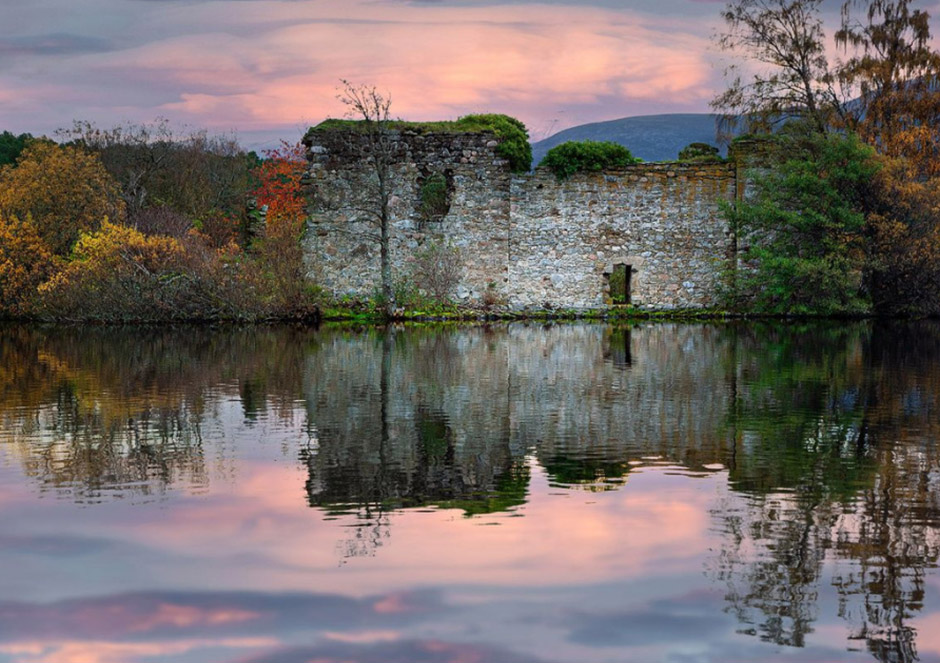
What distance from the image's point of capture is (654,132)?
94500 mm

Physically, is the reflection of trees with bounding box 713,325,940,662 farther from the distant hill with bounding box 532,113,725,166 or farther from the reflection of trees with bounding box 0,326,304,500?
the distant hill with bounding box 532,113,725,166

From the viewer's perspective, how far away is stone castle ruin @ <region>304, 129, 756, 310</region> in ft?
97.7

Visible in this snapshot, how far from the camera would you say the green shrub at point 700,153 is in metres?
30.7

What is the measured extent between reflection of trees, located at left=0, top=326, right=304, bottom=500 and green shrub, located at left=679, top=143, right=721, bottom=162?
1399 cm

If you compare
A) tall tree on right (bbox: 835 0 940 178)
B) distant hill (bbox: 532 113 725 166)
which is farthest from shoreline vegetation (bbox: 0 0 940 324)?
distant hill (bbox: 532 113 725 166)

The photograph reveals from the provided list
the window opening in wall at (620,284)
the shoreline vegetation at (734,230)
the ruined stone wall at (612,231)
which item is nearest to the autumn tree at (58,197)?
the shoreline vegetation at (734,230)

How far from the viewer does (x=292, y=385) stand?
1383 cm

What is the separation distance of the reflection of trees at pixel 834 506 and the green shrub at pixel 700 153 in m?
17.3

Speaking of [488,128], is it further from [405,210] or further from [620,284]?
[620,284]

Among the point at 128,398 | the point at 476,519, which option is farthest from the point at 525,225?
the point at 476,519

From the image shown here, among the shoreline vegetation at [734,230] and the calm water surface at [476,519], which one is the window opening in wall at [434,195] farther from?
the calm water surface at [476,519]

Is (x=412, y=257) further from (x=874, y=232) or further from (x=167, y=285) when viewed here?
(x=874, y=232)

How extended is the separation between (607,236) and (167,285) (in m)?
12.1

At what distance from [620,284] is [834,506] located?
991 inches
